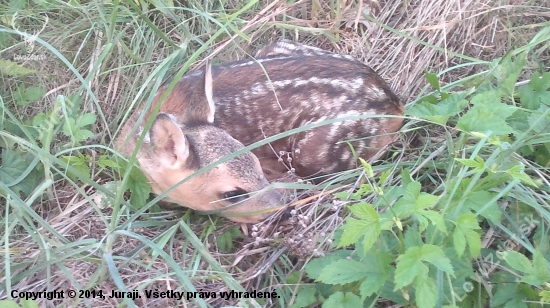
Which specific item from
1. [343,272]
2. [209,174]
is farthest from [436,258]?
[209,174]

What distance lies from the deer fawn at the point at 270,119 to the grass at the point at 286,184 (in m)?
0.16

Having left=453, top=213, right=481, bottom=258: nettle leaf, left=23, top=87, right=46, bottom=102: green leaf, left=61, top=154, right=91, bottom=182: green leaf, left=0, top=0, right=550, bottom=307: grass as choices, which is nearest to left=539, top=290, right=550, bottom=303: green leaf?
left=0, top=0, right=550, bottom=307: grass

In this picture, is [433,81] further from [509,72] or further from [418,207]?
[418,207]

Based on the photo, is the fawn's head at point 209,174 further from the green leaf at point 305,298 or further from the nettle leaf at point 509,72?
the nettle leaf at point 509,72

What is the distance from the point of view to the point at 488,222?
2186 mm

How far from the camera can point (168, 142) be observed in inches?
97.8

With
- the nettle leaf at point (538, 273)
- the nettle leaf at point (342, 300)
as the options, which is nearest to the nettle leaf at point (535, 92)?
the nettle leaf at point (538, 273)

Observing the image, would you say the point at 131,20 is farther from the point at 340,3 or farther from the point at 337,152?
the point at 337,152

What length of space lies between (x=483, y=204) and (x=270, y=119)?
1.40 meters

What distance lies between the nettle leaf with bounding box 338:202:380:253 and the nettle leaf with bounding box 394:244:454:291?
0.12m

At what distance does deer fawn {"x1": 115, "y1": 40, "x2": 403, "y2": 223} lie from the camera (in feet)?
8.43

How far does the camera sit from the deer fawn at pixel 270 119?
8.43 ft

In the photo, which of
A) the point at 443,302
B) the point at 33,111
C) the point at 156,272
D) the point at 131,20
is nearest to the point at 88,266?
the point at 156,272

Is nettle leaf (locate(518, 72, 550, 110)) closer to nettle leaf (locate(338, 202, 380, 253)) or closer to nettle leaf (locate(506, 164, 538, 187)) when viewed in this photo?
nettle leaf (locate(506, 164, 538, 187))
